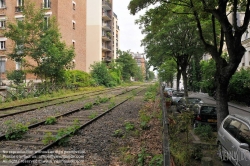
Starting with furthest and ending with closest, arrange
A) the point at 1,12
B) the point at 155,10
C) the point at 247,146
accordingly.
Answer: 1. the point at 1,12
2. the point at 155,10
3. the point at 247,146

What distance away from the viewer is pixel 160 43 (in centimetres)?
2052

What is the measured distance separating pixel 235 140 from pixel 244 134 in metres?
0.33

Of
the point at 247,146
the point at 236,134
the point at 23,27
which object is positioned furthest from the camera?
the point at 23,27

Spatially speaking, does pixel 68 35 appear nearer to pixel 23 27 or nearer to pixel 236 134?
pixel 23 27

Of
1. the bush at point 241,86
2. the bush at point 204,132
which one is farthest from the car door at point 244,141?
the bush at point 241,86

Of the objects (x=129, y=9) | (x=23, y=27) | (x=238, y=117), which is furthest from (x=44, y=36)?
(x=238, y=117)

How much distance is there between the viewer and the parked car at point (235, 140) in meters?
5.06

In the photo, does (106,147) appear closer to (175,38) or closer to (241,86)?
(175,38)

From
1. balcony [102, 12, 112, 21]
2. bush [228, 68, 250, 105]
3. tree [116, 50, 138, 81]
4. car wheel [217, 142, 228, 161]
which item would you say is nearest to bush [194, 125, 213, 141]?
car wheel [217, 142, 228, 161]

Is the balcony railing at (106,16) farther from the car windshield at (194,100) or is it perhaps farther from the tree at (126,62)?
the car windshield at (194,100)

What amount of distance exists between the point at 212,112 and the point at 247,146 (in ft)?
21.2

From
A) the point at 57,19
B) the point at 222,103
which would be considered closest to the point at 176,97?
the point at 222,103

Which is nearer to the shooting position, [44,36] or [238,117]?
[238,117]

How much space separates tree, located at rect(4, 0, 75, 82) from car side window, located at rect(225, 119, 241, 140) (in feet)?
63.7
